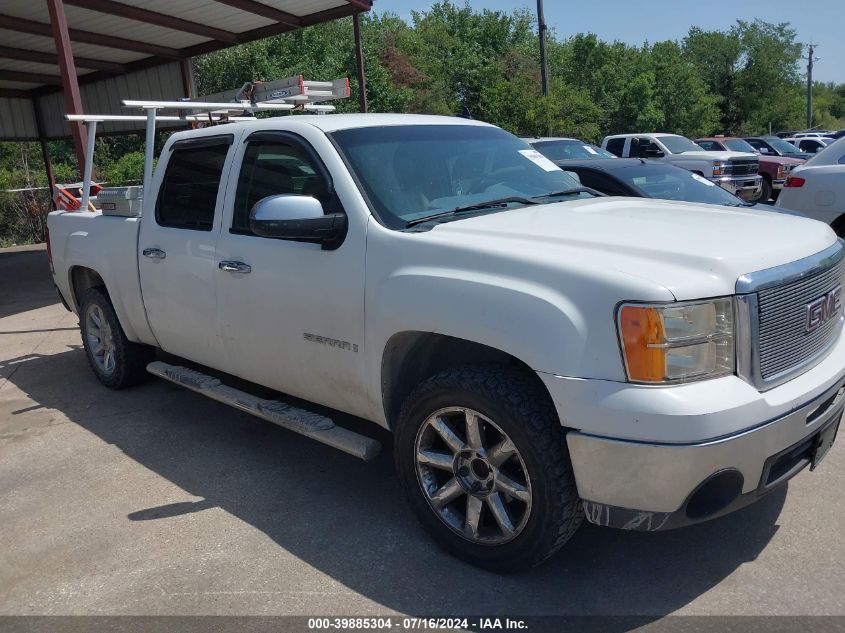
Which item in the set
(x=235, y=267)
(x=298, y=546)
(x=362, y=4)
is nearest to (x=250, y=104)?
(x=235, y=267)

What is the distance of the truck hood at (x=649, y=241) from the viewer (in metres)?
2.71

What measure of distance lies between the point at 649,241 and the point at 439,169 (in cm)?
135

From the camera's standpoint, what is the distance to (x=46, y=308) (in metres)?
10.3

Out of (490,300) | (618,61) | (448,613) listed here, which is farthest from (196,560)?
(618,61)

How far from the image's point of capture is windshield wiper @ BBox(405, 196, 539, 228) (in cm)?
354

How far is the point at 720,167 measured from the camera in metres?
15.6

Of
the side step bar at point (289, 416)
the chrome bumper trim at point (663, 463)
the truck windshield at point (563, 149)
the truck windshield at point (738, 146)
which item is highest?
the truck windshield at point (563, 149)

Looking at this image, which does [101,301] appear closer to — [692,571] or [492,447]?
[492,447]

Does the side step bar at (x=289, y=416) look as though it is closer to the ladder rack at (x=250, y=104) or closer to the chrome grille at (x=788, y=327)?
the chrome grille at (x=788, y=327)

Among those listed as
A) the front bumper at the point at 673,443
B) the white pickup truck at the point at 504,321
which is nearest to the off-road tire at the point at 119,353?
the white pickup truck at the point at 504,321

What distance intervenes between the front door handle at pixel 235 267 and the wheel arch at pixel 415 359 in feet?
3.55

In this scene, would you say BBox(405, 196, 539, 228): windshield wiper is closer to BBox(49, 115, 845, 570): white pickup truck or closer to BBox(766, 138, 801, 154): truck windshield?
BBox(49, 115, 845, 570): white pickup truck

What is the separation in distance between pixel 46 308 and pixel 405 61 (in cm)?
2886

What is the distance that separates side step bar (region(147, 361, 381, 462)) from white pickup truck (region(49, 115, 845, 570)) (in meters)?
0.02
